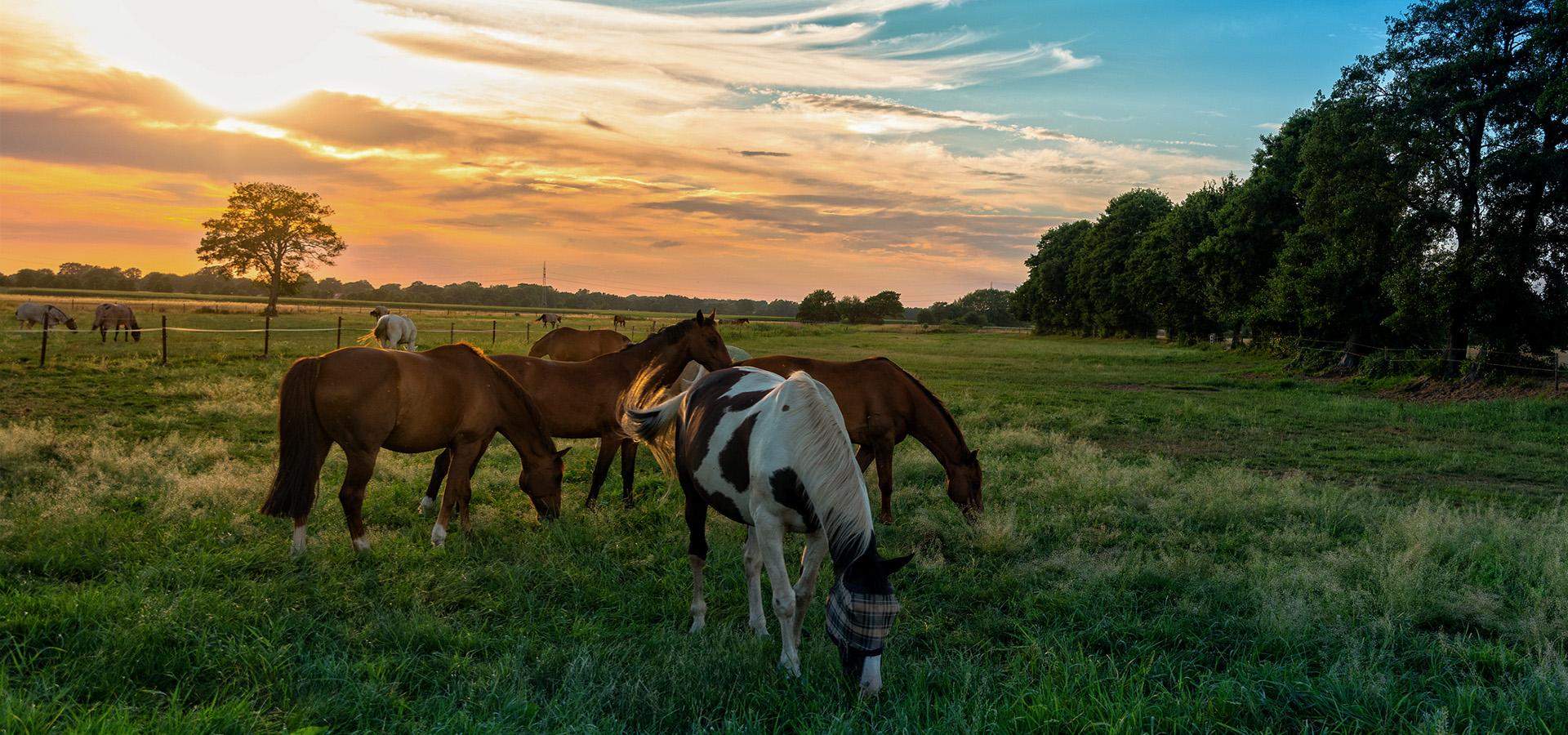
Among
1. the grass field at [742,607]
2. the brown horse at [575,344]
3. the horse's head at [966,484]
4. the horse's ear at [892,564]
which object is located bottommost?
the grass field at [742,607]

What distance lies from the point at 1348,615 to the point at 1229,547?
173cm

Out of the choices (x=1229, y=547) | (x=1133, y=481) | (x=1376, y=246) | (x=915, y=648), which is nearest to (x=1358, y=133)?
(x=1376, y=246)

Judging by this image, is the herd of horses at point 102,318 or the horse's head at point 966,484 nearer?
the horse's head at point 966,484

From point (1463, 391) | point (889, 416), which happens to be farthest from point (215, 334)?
point (1463, 391)

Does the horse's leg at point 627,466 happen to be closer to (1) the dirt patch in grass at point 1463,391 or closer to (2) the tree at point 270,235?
(1) the dirt patch in grass at point 1463,391

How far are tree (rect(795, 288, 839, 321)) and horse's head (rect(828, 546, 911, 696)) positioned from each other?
96987mm

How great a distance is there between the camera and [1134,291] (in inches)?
2119

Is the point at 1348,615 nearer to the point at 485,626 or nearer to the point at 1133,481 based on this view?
the point at 1133,481

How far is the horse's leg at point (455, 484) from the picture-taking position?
621 centimetres

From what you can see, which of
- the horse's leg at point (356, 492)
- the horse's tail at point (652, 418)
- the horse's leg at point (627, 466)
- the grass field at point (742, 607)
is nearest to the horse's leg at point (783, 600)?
the grass field at point (742, 607)

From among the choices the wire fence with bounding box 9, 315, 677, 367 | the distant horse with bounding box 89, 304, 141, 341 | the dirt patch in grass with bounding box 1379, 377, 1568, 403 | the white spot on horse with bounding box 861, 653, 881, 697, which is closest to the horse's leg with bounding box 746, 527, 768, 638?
the white spot on horse with bounding box 861, 653, 881, 697

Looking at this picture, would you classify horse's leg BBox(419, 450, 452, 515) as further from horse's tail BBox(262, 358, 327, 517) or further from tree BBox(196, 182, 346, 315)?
tree BBox(196, 182, 346, 315)

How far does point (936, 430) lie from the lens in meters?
7.81

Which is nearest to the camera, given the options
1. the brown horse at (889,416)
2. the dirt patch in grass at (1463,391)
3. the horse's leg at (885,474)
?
the horse's leg at (885,474)
